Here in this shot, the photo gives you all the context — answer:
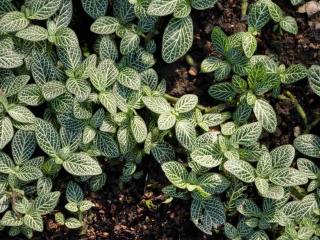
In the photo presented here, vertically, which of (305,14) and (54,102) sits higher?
(305,14)

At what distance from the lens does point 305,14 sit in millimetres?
3139

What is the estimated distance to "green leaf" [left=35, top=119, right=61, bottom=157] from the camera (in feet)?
9.87

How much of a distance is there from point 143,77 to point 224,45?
1.33 ft

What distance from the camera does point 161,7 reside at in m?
2.91

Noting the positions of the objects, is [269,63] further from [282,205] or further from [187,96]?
[282,205]

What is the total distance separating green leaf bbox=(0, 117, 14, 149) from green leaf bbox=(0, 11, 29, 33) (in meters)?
0.41

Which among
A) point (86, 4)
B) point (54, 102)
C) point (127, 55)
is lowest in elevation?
point (54, 102)

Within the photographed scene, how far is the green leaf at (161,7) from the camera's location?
114 inches

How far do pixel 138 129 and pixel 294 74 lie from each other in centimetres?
77

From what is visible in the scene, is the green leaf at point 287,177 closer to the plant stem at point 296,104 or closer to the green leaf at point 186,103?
the plant stem at point 296,104

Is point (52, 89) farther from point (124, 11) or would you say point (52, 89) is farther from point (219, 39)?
point (219, 39)

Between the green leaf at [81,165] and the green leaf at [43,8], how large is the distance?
65 centimetres

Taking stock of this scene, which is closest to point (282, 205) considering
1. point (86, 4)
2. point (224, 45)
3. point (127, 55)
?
point (224, 45)

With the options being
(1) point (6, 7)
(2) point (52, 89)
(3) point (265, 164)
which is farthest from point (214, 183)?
(1) point (6, 7)
